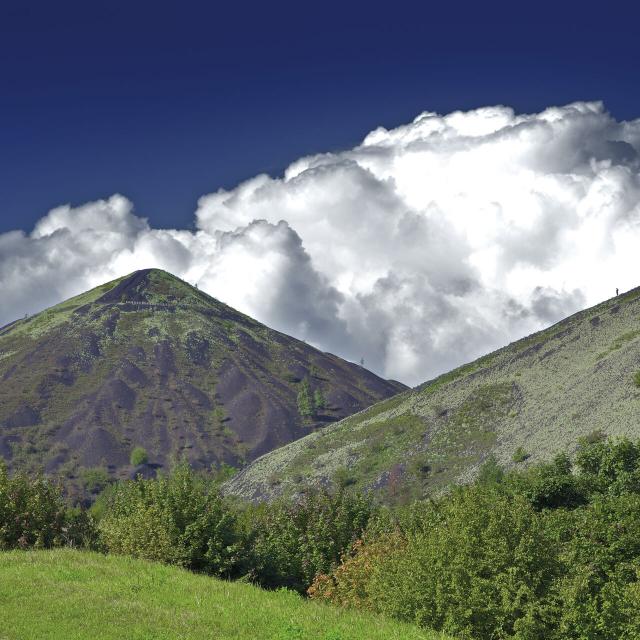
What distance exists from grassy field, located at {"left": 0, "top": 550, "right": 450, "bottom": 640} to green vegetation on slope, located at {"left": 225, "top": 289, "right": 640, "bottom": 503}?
87282mm

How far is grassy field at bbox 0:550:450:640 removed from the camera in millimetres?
18188

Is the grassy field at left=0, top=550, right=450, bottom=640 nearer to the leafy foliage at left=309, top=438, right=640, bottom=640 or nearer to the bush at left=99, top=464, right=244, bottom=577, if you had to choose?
the leafy foliage at left=309, top=438, right=640, bottom=640

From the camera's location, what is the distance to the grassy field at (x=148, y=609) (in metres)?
18.2

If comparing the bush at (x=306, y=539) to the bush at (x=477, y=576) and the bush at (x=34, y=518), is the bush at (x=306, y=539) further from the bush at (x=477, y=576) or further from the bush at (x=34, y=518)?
the bush at (x=34, y=518)

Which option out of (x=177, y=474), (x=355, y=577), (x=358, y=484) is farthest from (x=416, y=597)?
(x=358, y=484)

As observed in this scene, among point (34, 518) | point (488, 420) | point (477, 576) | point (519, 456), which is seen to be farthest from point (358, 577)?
point (488, 420)

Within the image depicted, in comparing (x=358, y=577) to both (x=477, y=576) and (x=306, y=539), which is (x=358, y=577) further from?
(x=306, y=539)

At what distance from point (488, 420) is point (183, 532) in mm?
113223

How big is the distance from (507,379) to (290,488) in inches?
1805

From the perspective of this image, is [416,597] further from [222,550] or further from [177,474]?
[177,474]

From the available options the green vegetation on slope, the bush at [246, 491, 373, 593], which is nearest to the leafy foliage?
the bush at [246, 491, 373, 593]

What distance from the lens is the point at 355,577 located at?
114 ft

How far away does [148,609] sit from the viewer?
20.0 meters

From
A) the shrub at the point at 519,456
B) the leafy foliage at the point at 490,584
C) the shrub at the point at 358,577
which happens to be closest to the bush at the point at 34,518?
the shrub at the point at 358,577
